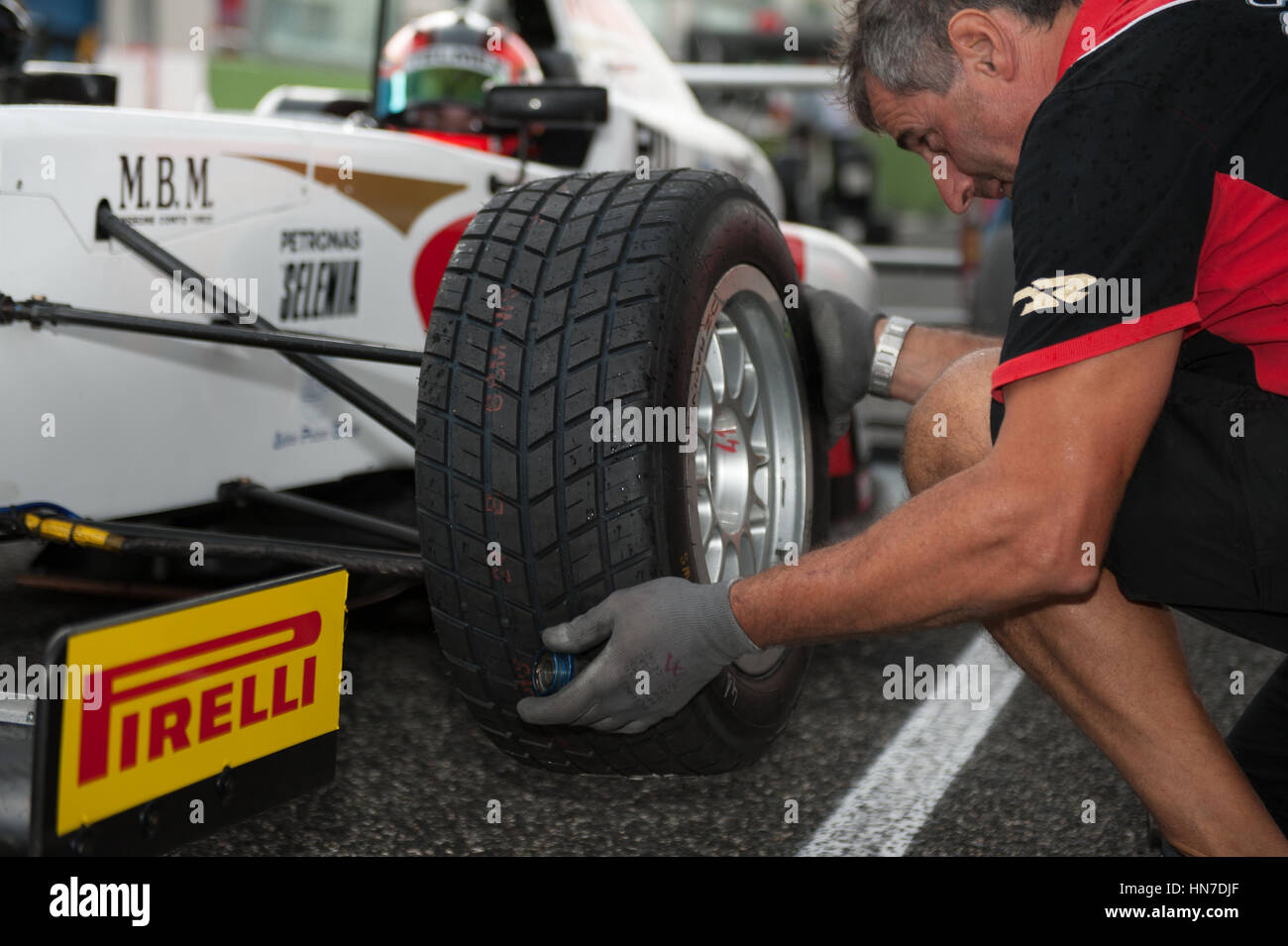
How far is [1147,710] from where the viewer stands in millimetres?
1559

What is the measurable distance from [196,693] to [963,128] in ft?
3.20

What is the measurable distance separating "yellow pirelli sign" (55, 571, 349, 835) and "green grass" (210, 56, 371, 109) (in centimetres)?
995

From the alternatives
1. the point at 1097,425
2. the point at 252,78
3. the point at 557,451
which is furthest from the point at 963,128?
the point at 252,78

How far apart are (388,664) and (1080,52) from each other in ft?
5.02

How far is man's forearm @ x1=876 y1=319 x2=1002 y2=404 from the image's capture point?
222 cm

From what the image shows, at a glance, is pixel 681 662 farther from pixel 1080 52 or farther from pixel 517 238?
pixel 1080 52

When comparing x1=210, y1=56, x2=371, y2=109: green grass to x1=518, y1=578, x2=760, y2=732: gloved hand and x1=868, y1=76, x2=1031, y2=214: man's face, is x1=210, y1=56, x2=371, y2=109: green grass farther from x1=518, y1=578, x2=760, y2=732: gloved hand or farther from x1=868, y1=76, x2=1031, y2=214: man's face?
x1=518, y1=578, x2=760, y2=732: gloved hand

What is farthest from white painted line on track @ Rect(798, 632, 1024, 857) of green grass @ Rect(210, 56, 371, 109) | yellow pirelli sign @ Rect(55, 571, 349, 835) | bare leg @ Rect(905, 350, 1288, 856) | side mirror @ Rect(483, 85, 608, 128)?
green grass @ Rect(210, 56, 371, 109)

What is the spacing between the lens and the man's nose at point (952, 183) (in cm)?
170

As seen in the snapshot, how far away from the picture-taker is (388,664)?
2436 millimetres

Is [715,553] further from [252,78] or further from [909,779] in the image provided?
[252,78]

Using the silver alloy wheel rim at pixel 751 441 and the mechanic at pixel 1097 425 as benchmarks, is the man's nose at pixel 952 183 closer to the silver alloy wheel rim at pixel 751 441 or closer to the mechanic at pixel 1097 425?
the mechanic at pixel 1097 425

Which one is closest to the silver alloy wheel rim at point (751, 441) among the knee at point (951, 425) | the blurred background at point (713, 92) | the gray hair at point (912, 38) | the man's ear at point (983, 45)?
the knee at point (951, 425)
